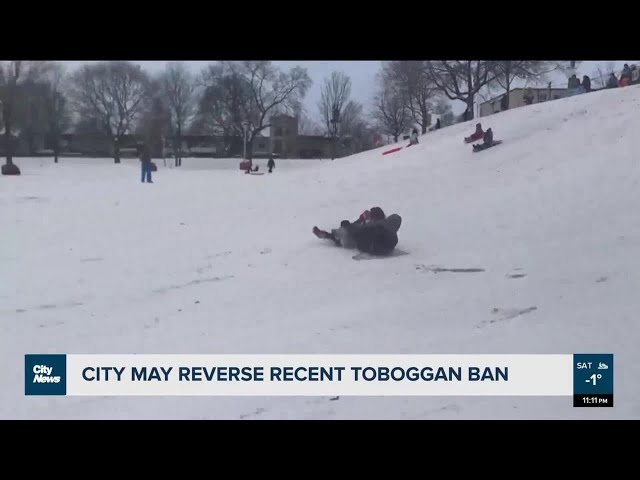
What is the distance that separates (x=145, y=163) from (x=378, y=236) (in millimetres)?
2301

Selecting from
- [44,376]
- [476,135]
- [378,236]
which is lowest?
[44,376]

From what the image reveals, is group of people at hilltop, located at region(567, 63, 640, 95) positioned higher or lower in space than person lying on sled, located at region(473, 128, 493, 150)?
higher

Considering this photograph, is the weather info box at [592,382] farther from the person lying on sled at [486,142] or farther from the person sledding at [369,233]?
the person lying on sled at [486,142]

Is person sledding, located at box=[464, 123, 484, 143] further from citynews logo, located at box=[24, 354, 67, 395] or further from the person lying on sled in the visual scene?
citynews logo, located at box=[24, 354, 67, 395]

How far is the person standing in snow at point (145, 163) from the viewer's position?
5.15 meters

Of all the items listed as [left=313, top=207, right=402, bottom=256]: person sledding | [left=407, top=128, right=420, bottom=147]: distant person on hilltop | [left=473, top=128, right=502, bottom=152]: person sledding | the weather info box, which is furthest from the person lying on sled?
the weather info box

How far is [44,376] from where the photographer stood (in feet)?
11.4

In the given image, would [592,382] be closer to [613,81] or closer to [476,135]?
[613,81]

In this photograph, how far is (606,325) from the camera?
3.61 metres

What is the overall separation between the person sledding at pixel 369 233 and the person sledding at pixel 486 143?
3.86 m

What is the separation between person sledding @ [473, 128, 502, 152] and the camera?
8445mm

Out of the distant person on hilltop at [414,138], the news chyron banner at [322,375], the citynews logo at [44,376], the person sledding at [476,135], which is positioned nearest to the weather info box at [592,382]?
→ the news chyron banner at [322,375]

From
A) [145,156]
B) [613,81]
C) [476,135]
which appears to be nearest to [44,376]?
[145,156]

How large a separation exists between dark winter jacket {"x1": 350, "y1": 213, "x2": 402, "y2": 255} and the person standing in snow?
2.05 m
